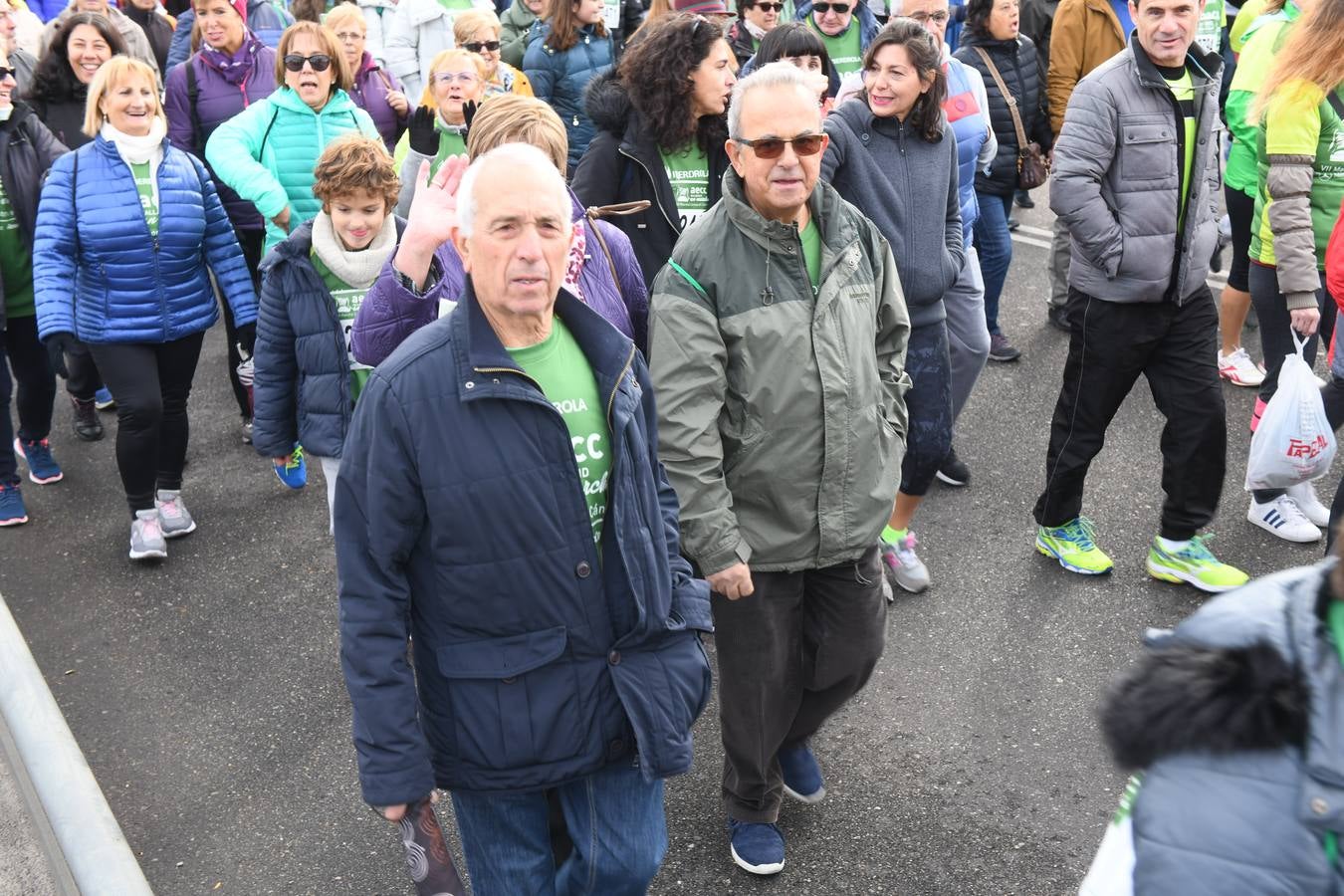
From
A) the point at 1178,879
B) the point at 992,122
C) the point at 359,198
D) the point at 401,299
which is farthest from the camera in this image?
the point at 992,122

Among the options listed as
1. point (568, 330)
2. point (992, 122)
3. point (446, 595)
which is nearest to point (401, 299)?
point (568, 330)

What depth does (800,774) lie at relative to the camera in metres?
4.19

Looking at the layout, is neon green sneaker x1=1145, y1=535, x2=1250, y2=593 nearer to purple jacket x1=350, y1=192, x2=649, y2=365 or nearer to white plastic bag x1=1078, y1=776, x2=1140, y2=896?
purple jacket x1=350, y1=192, x2=649, y2=365

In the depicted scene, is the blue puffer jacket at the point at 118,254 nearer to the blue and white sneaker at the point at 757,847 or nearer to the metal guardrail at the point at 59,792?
the metal guardrail at the point at 59,792

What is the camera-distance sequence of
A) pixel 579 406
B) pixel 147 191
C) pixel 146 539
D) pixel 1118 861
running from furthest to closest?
pixel 146 539
pixel 147 191
pixel 579 406
pixel 1118 861

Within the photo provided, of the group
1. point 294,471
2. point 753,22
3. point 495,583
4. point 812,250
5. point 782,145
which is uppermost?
point 782,145

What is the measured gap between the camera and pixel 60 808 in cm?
400

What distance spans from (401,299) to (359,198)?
115 cm

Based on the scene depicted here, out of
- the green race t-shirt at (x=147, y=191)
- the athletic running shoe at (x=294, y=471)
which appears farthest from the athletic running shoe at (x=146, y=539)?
the green race t-shirt at (x=147, y=191)

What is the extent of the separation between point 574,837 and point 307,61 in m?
4.41

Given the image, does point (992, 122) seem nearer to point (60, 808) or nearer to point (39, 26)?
point (60, 808)

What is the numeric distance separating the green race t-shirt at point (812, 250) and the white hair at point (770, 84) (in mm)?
306

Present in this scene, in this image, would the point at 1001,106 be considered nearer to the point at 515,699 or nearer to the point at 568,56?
the point at 568,56

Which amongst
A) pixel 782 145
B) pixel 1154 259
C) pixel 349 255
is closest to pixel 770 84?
pixel 782 145
